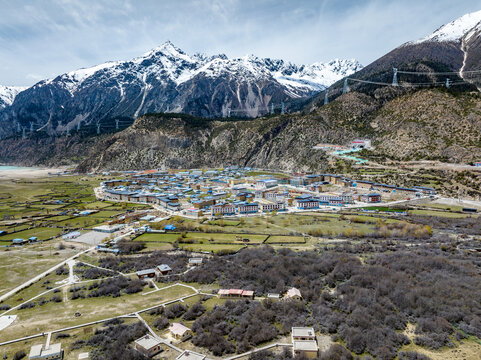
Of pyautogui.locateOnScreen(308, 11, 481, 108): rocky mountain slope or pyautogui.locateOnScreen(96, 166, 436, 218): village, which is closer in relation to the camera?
pyautogui.locateOnScreen(96, 166, 436, 218): village

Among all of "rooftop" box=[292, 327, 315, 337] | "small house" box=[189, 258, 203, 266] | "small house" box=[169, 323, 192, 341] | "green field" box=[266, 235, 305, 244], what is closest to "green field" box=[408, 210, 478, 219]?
"green field" box=[266, 235, 305, 244]

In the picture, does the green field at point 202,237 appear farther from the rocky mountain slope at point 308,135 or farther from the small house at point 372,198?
the rocky mountain slope at point 308,135

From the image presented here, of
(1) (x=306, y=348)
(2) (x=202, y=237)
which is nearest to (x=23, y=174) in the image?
(2) (x=202, y=237)

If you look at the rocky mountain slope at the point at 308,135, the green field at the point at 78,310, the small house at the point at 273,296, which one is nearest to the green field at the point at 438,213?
the rocky mountain slope at the point at 308,135

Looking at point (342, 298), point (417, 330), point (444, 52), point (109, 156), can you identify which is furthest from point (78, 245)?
point (444, 52)

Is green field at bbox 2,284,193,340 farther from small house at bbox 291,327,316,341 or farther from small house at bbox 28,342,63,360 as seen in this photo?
small house at bbox 291,327,316,341

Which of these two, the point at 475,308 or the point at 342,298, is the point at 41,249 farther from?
the point at 475,308

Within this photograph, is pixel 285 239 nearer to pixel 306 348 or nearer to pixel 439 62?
pixel 306 348
